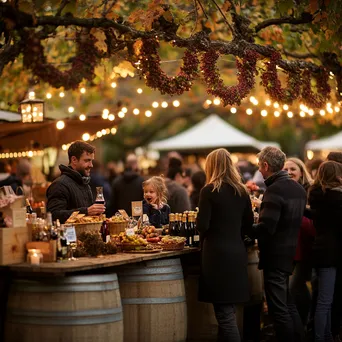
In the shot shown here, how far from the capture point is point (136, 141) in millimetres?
48094

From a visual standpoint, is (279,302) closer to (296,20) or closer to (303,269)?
(303,269)

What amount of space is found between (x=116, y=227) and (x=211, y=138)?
1553 centimetres

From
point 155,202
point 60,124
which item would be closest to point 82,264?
point 155,202

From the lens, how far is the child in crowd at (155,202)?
10844 millimetres

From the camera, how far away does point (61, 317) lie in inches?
307

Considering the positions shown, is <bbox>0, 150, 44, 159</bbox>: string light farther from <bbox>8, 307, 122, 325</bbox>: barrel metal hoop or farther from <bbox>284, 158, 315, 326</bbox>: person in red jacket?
<bbox>8, 307, 122, 325</bbox>: barrel metal hoop

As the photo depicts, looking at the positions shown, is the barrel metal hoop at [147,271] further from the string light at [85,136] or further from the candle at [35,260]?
the string light at [85,136]

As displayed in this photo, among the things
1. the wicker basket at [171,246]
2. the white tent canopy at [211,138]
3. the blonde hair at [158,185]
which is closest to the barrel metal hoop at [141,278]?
the wicker basket at [171,246]

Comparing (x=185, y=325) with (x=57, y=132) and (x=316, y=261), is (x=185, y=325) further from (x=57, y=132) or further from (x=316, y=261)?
(x=57, y=132)

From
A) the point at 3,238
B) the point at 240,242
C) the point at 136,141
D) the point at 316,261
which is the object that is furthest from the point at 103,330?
the point at 136,141

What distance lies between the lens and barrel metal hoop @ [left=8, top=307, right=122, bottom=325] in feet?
25.6

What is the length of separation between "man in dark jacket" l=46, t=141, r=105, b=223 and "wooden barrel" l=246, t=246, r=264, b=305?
1949mm

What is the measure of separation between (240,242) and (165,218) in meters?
1.94

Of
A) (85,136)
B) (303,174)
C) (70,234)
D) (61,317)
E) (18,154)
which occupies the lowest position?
(61,317)
